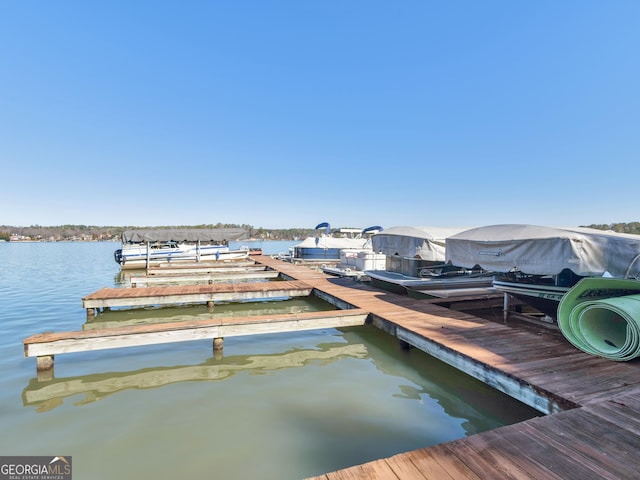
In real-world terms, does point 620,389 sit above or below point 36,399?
above

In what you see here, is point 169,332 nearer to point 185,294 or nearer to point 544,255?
point 185,294

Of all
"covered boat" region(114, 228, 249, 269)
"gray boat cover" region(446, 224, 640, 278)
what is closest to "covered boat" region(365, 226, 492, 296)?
"gray boat cover" region(446, 224, 640, 278)

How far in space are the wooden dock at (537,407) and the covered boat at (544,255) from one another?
1.02m

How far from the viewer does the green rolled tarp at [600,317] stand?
4.28 m

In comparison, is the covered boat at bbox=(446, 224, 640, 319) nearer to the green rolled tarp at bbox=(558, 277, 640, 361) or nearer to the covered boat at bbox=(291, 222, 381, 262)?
the green rolled tarp at bbox=(558, 277, 640, 361)

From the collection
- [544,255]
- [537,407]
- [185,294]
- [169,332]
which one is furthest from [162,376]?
[544,255]

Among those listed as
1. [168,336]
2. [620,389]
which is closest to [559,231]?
[620,389]

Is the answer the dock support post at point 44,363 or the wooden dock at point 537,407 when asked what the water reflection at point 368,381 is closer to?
the dock support post at point 44,363

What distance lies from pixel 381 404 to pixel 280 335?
3.61 metres

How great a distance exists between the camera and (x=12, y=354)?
6332mm

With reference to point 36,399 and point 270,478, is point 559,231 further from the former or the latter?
point 36,399

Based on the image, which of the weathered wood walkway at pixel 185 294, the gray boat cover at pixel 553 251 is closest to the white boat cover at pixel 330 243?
the weathered wood walkway at pixel 185 294

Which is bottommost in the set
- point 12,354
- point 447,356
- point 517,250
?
point 12,354

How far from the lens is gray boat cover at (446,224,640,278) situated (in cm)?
513
